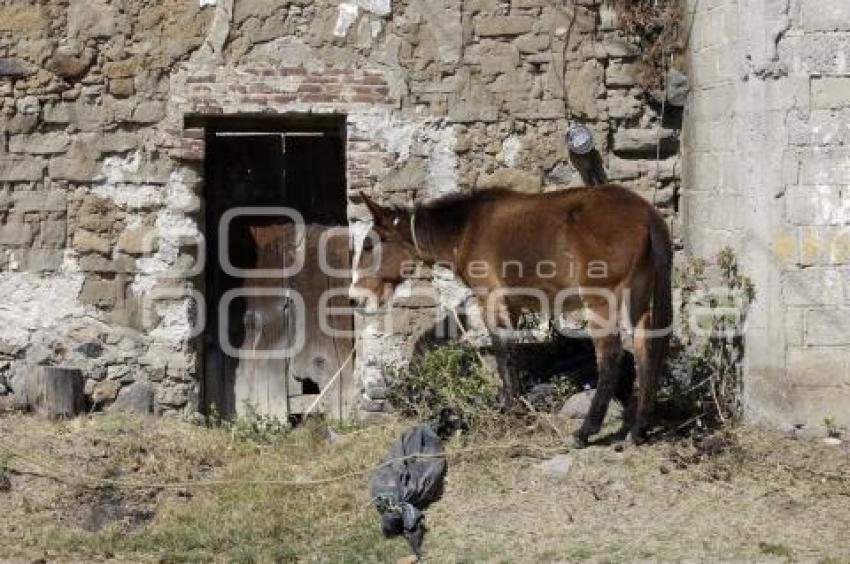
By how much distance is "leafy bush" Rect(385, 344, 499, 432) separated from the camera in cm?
865

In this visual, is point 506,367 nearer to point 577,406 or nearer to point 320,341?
point 577,406

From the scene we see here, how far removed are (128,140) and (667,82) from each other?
153 inches

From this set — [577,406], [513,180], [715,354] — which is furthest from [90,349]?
[715,354]

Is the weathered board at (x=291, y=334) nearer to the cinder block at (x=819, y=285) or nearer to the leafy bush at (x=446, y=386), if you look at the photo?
the leafy bush at (x=446, y=386)

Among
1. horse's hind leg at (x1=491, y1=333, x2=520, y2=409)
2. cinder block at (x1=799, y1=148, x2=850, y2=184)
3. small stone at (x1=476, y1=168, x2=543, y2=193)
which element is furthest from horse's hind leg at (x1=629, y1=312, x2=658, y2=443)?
small stone at (x1=476, y1=168, x2=543, y2=193)

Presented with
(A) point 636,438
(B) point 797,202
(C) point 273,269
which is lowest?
(A) point 636,438

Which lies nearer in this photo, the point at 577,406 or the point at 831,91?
the point at 831,91

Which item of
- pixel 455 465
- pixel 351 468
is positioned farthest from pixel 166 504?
pixel 455 465

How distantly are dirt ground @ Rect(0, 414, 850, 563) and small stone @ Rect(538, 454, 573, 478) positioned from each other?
0.01 m

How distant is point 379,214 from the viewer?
29.2 feet

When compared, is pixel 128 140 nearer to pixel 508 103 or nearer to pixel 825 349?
pixel 508 103

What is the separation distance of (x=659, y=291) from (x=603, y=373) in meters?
0.62

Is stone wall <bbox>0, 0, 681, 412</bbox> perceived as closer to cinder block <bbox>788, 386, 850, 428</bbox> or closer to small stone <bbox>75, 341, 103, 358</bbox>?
small stone <bbox>75, 341, 103, 358</bbox>

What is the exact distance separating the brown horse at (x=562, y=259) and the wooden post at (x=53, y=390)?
2.27 m
